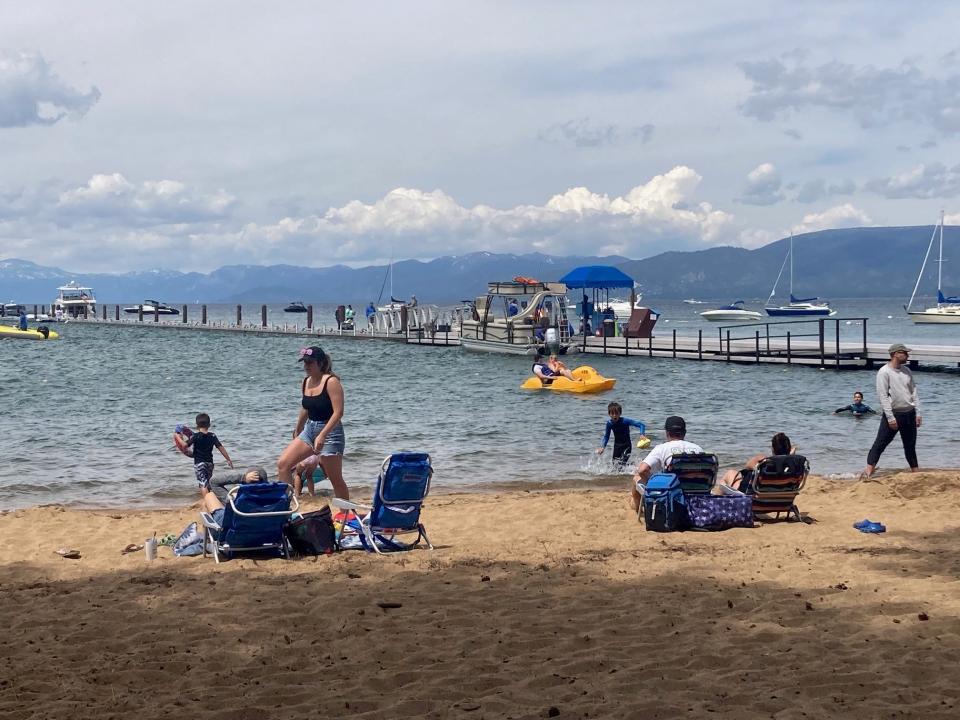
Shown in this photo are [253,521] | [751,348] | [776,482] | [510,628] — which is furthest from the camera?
[751,348]

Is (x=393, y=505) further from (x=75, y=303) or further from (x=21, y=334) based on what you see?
(x=75, y=303)

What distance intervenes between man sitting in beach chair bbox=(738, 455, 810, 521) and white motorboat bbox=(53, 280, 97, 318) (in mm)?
105607

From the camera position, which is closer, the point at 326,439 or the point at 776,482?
the point at 776,482

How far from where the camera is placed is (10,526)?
36.6ft

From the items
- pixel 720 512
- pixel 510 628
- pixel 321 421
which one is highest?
pixel 321 421

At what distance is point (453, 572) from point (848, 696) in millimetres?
3707

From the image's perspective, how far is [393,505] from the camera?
358 inches

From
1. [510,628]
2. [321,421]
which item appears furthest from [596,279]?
[510,628]

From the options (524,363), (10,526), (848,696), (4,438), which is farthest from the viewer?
(524,363)

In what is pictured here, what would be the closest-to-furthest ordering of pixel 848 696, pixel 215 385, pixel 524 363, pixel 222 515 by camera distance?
pixel 848 696, pixel 222 515, pixel 215 385, pixel 524 363

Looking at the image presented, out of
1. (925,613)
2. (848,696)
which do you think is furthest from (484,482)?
(848,696)

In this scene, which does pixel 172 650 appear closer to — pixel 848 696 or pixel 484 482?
pixel 848 696

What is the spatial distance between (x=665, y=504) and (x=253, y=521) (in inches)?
160

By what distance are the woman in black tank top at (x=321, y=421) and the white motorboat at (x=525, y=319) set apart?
34.3 m
